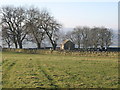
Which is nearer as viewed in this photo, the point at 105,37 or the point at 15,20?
the point at 15,20

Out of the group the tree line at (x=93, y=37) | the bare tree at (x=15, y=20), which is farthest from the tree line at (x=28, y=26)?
the tree line at (x=93, y=37)

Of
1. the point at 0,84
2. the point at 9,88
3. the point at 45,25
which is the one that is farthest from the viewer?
the point at 45,25

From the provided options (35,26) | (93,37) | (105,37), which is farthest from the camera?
(93,37)

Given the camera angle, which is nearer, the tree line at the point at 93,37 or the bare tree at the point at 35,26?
the bare tree at the point at 35,26

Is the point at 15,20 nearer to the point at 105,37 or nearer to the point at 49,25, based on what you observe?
the point at 49,25

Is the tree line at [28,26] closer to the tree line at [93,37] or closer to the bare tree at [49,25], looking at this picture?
the bare tree at [49,25]

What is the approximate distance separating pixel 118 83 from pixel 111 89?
1594 mm

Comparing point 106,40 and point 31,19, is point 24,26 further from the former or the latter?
point 106,40

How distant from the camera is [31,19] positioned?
59500 mm

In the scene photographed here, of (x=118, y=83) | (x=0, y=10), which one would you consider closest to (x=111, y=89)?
(x=118, y=83)

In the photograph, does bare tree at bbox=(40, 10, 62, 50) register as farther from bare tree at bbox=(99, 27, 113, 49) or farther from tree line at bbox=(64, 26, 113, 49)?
bare tree at bbox=(99, 27, 113, 49)

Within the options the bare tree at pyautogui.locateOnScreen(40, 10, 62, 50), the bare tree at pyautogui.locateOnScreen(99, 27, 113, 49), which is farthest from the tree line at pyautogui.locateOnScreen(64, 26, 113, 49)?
the bare tree at pyautogui.locateOnScreen(40, 10, 62, 50)

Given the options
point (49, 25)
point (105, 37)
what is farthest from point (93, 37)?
point (49, 25)

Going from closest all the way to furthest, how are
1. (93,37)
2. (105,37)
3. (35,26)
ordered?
(35,26)
(105,37)
(93,37)
